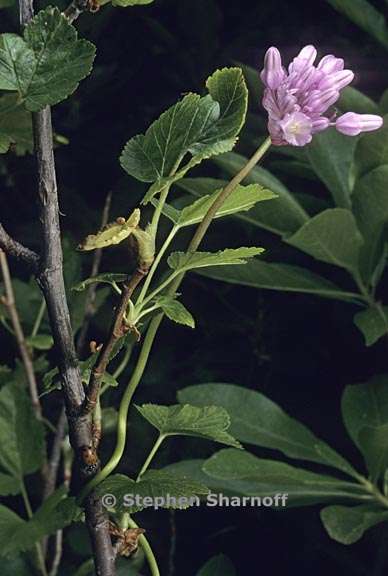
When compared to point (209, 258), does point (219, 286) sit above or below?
above

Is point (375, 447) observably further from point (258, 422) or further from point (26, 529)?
point (26, 529)

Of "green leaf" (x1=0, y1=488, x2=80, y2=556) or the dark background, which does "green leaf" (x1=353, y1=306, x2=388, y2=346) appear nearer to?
the dark background

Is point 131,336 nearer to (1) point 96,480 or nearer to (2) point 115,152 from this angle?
(1) point 96,480

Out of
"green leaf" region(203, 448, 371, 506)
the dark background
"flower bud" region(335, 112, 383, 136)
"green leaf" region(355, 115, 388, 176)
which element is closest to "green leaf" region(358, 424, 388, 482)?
"green leaf" region(203, 448, 371, 506)

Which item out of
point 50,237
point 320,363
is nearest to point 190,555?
point 320,363

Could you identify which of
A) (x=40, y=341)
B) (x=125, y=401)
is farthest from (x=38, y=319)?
(x=125, y=401)

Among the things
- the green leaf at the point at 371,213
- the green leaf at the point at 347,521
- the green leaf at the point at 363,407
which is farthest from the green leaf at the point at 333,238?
the green leaf at the point at 347,521
